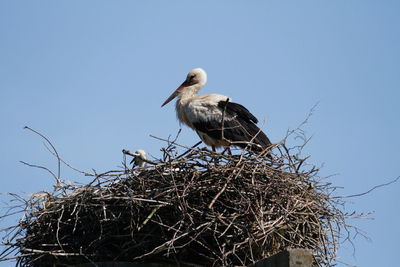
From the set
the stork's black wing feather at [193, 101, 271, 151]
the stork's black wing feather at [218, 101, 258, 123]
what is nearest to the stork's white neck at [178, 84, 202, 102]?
the stork's black wing feather at [193, 101, 271, 151]

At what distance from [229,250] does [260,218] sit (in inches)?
11.5

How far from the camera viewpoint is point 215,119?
717 centimetres

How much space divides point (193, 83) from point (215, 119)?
4.04ft

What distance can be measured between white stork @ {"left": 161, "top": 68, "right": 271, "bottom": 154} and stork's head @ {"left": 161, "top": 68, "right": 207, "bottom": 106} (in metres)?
0.01

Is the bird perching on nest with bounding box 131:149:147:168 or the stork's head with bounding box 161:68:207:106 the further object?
the stork's head with bounding box 161:68:207:106

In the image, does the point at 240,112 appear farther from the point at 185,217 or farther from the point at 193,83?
the point at 185,217

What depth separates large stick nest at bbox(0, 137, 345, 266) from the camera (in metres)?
4.12

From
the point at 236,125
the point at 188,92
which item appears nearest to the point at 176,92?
the point at 188,92

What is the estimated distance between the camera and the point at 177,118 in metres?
7.81

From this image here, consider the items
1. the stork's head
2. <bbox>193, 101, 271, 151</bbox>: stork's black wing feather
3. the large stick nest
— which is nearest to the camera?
the large stick nest

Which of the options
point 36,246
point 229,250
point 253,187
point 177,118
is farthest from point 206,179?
point 177,118

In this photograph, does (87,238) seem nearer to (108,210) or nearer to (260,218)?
(108,210)

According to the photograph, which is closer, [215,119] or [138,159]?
[138,159]

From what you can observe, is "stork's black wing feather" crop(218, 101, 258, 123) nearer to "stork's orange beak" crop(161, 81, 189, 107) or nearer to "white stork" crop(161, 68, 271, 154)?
"white stork" crop(161, 68, 271, 154)
